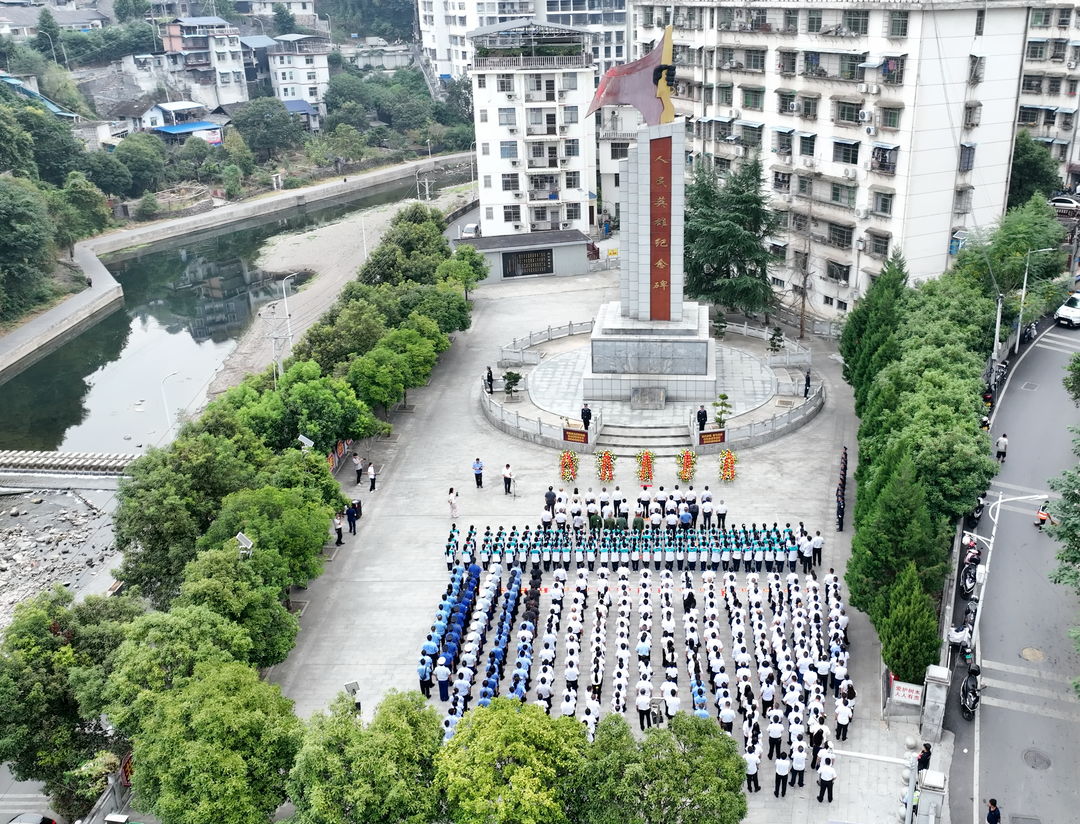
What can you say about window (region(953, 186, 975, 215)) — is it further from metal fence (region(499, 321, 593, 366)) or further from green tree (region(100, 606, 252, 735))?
green tree (region(100, 606, 252, 735))

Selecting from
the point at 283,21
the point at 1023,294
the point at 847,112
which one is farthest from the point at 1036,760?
the point at 283,21

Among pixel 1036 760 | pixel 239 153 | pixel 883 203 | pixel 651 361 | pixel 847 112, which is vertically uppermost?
pixel 847 112

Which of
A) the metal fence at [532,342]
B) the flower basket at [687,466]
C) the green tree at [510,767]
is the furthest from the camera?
the metal fence at [532,342]

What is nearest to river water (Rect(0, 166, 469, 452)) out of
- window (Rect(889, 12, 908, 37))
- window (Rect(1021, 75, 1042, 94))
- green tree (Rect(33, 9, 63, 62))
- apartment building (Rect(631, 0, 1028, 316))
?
apartment building (Rect(631, 0, 1028, 316))

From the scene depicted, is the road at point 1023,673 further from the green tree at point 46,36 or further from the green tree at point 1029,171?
the green tree at point 46,36

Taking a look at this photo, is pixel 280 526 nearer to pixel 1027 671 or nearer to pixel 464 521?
pixel 464 521

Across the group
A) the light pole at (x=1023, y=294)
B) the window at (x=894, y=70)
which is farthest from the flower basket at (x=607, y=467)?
the window at (x=894, y=70)
